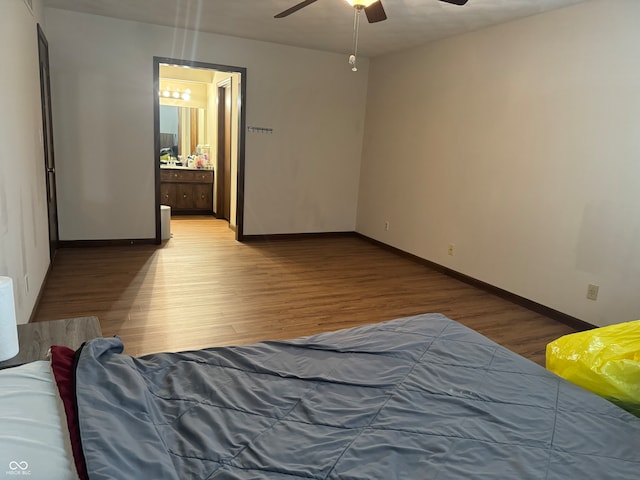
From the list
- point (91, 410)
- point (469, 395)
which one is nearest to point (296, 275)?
point (469, 395)

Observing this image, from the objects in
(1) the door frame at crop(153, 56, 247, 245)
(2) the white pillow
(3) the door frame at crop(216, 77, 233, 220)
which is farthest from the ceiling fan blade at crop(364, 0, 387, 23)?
(3) the door frame at crop(216, 77, 233, 220)

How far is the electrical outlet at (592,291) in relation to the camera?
11.7 feet

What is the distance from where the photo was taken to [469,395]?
60.4 inches

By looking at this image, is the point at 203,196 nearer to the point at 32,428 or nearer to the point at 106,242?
the point at 106,242

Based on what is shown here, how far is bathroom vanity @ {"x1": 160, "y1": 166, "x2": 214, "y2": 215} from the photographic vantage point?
8.02 m

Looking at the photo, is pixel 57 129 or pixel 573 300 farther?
pixel 57 129

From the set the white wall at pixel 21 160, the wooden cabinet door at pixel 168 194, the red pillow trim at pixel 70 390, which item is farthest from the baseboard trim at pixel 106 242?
the red pillow trim at pixel 70 390

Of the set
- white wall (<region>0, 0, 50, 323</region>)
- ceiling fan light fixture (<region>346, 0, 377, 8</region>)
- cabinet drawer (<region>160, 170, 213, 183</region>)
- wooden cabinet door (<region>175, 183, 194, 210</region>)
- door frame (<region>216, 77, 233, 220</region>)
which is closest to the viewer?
white wall (<region>0, 0, 50, 323</region>)

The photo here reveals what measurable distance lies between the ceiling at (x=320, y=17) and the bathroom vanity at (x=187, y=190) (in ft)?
10.5

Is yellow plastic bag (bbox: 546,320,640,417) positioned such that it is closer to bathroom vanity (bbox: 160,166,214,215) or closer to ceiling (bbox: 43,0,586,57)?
ceiling (bbox: 43,0,586,57)

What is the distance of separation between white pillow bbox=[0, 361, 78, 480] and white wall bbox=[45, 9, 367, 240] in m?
4.54

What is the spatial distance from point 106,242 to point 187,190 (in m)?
2.86

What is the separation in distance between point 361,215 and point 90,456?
597 centimetres

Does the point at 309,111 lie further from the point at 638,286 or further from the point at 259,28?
the point at 638,286
